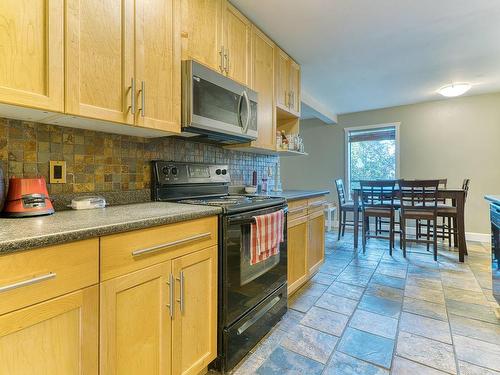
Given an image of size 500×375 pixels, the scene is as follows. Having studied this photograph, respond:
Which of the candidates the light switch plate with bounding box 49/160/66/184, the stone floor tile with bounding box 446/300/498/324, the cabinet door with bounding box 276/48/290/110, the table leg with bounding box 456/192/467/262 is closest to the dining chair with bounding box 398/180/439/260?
the table leg with bounding box 456/192/467/262

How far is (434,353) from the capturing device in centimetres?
157

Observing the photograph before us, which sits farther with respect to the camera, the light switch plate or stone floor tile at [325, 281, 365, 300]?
stone floor tile at [325, 281, 365, 300]

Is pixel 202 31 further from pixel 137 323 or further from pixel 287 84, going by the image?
pixel 137 323

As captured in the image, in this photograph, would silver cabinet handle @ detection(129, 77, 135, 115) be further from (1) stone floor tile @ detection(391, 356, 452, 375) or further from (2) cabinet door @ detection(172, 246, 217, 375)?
(1) stone floor tile @ detection(391, 356, 452, 375)

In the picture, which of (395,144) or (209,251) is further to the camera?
(395,144)

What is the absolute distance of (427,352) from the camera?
1.58 metres

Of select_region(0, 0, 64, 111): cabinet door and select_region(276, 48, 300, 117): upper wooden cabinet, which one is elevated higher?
select_region(276, 48, 300, 117): upper wooden cabinet

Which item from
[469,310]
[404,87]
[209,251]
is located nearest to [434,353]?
[469,310]

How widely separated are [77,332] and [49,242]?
32 cm

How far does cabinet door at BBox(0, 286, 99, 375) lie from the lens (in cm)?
71

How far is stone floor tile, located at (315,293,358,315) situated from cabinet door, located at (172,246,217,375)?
1134mm

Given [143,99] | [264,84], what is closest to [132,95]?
[143,99]

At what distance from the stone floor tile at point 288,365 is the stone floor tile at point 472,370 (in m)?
0.75

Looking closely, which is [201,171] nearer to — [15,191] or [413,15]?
[15,191]
